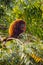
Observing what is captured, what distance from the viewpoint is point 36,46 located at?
6.32 ft

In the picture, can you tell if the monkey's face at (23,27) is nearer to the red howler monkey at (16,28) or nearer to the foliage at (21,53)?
the red howler monkey at (16,28)

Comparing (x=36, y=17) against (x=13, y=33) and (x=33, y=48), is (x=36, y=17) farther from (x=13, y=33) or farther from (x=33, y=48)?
(x=33, y=48)

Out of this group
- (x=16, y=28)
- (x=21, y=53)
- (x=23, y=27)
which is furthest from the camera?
(x=23, y=27)

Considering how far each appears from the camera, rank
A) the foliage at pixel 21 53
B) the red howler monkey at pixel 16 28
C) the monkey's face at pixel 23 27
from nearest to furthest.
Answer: the foliage at pixel 21 53 < the red howler monkey at pixel 16 28 < the monkey's face at pixel 23 27

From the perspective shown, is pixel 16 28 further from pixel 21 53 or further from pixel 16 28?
pixel 21 53

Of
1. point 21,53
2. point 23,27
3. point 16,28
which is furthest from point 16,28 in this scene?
point 21,53

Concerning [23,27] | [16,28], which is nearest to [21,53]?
[16,28]

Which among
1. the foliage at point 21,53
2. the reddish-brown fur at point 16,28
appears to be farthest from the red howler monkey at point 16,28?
the foliage at point 21,53

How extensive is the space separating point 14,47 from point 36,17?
174cm

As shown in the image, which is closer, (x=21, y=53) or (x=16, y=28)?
(x=21, y=53)

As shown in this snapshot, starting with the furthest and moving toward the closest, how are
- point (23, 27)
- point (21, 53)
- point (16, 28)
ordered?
point (23, 27) → point (16, 28) → point (21, 53)

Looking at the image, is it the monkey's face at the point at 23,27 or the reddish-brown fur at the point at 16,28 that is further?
the monkey's face at the point at 23,27

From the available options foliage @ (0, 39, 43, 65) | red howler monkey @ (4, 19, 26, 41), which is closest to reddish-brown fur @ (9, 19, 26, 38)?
red howler monkey @ (4, 19, 26, 41)

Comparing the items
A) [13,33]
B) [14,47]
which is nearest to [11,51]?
[14,47]
